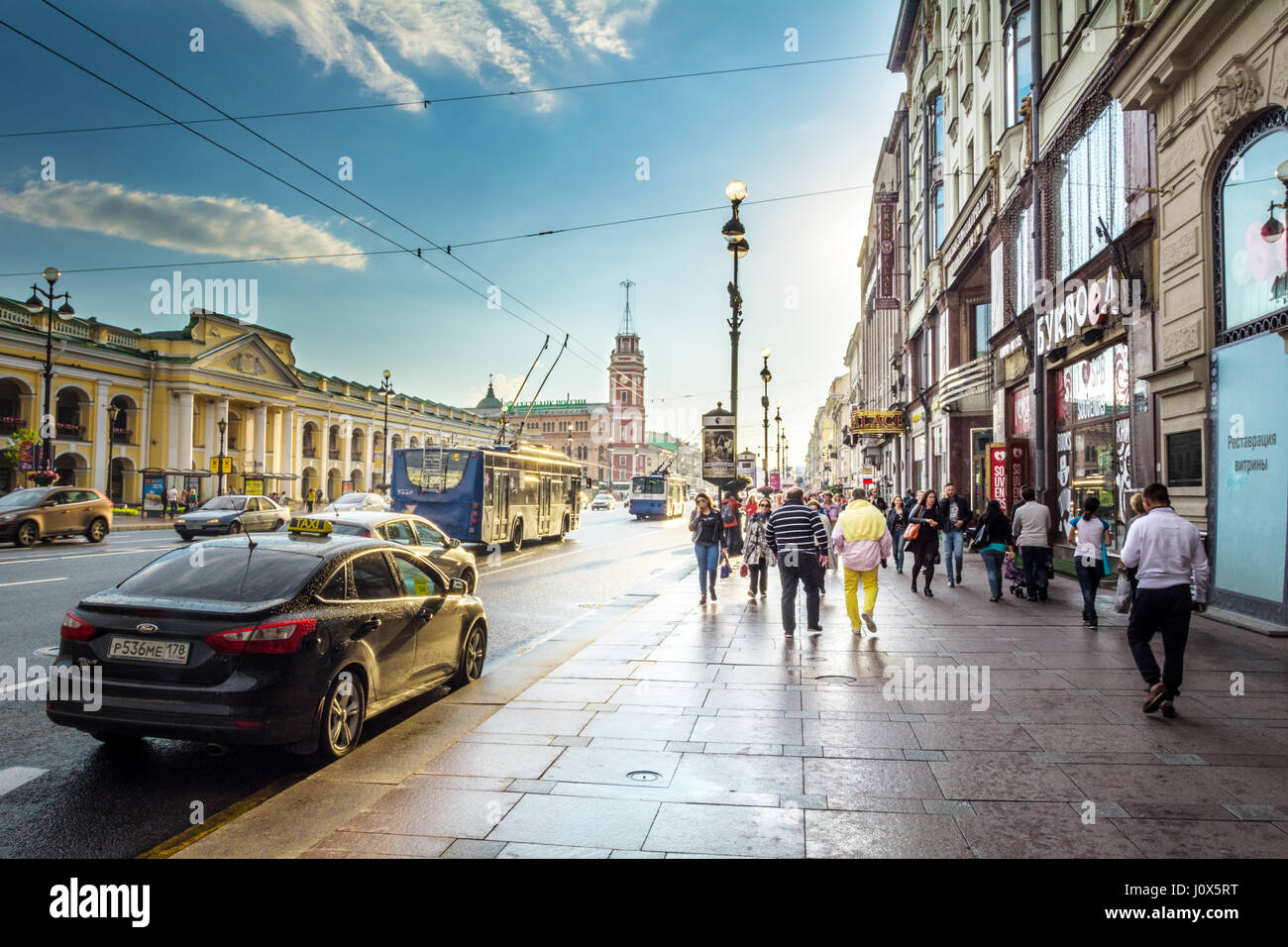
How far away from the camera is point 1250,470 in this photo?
9.62m

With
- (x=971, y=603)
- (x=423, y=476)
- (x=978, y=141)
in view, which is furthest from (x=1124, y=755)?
(x=978, y=141)

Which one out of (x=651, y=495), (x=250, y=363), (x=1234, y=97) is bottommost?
(x=651, y=495)

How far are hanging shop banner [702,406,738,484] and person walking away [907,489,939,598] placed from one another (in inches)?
200

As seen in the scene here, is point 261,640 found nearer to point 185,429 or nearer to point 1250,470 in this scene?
point 1250,470

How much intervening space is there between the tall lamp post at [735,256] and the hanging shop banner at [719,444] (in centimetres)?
24

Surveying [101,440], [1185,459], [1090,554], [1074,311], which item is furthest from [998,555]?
[101,440]

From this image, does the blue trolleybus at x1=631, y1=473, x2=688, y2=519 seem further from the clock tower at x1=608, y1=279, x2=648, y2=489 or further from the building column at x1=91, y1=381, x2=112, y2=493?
the clock tower at x1=608, y1=279, x2=648, y2=489

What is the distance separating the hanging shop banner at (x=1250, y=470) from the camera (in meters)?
9.15

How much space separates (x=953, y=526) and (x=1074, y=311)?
4725 mm

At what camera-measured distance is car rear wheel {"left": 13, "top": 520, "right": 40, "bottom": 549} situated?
22.0 meters

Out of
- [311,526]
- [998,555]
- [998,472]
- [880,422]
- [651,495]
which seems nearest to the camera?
[311,526]

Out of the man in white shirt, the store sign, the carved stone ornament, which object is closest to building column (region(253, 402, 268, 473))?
the store sign

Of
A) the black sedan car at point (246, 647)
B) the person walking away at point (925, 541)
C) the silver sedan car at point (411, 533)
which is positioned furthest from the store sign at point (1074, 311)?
the black sedan car at point (246, 647)
